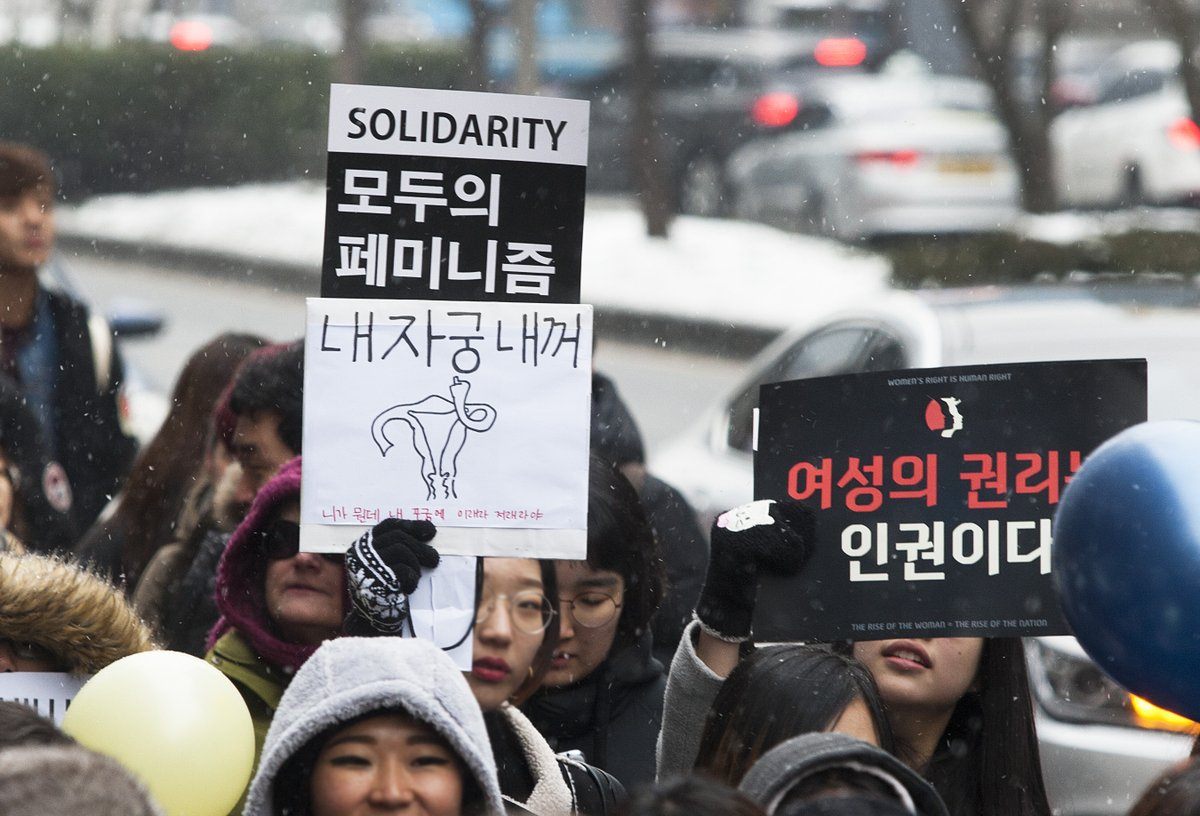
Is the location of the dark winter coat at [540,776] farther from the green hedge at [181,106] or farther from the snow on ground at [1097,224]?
the green hedge at [181,106]

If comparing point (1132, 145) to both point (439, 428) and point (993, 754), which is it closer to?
point (993, 754)

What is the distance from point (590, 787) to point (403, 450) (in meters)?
0.64

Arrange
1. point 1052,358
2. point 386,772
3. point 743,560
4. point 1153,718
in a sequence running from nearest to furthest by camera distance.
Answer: point 386,772 → point 743,560 → point 1153,718 → point 1052,358

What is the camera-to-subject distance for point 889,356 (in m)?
5.99

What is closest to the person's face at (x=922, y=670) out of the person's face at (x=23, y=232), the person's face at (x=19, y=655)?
the person's face at (x=19, y=655)

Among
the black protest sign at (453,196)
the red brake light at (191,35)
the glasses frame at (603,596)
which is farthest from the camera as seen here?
the red brake light at (191,35)

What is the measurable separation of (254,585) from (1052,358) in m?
3.29

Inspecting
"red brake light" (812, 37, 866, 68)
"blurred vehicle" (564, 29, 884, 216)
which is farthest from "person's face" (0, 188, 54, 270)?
"red brake light" (812, 37, 866, 68)

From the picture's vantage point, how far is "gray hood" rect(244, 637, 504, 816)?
2.68 m

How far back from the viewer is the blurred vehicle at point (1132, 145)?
16625mm

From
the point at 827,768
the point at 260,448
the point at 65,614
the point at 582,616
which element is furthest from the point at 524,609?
the point at 827,768

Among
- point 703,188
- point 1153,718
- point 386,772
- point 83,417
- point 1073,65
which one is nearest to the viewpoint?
point 386,772

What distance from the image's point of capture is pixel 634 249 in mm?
15977

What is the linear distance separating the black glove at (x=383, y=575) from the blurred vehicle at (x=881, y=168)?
12611 mm
